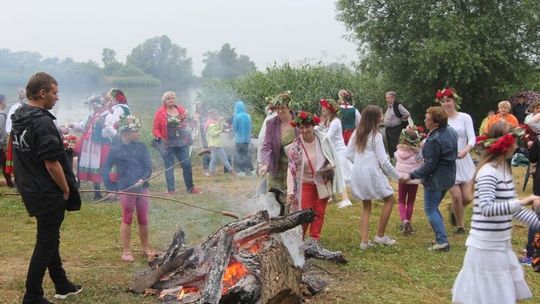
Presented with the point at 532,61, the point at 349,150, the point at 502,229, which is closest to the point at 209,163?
the point at 349,150

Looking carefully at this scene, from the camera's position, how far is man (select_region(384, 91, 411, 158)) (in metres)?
12.9

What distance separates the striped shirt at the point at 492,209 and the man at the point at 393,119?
29.3 ft

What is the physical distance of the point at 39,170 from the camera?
456 cm

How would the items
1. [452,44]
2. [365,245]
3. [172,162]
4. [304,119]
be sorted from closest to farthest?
[304,119] < [365,245] < [172,162] < [452,44]

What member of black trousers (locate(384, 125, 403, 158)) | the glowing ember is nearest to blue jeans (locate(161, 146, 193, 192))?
black trousers (locate(384, 125, 403, 158))

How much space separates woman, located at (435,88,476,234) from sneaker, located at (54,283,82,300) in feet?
16.0

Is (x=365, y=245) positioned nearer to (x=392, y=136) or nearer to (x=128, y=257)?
(x=128, y=257)

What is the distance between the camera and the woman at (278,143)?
6656mm

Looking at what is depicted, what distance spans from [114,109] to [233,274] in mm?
5381

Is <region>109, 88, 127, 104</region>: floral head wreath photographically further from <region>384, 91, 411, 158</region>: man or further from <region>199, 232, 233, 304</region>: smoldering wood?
<region>384, 91, 411, 158</region>: man

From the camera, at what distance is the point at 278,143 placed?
6.65m

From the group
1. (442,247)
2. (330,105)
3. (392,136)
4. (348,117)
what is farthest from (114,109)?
(392,136)

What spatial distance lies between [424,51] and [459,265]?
572 inches

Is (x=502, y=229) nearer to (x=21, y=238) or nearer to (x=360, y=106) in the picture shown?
(x=21, y=238)
